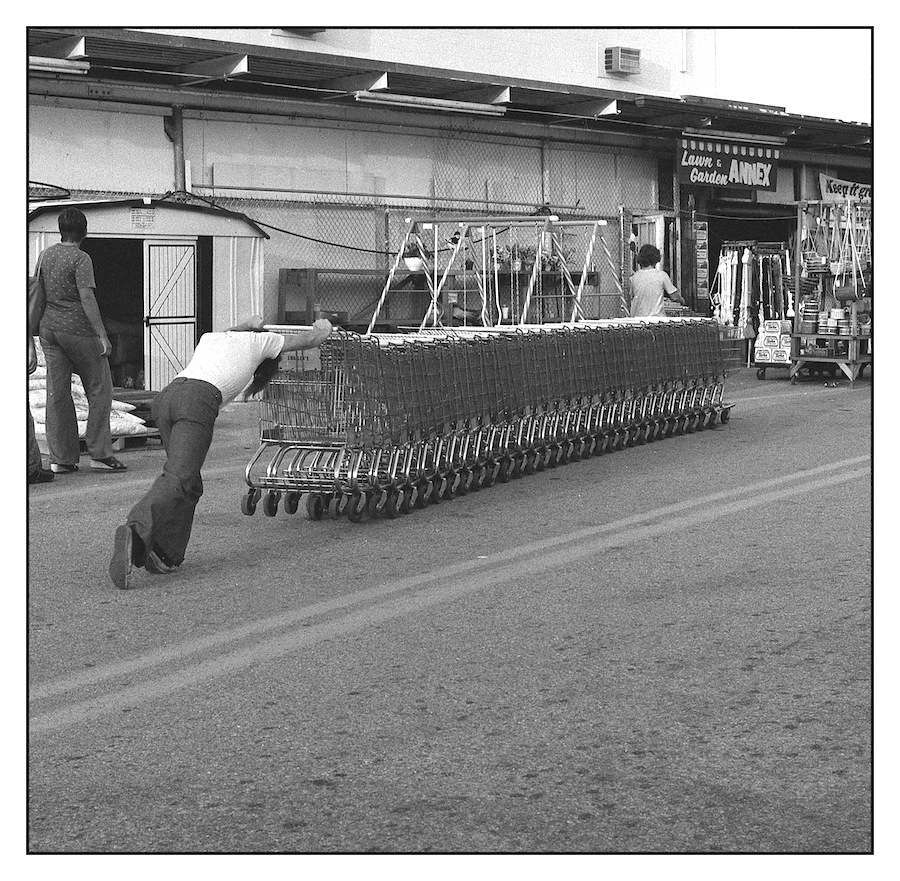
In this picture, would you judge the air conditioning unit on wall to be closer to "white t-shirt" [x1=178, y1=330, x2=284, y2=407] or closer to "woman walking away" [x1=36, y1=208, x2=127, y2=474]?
"woman walking away" [x1=36, y1=208, x2=127, y2=474]

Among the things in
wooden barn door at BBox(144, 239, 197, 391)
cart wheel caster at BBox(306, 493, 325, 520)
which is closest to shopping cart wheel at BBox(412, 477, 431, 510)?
cart wheel caster at BBox(306, 493, 325, 520)

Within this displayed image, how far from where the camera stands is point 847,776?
196 inches

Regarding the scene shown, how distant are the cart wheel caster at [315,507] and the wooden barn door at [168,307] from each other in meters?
7.59

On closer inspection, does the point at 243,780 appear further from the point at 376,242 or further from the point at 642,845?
the point at 376,242

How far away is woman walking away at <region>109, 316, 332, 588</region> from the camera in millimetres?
7875

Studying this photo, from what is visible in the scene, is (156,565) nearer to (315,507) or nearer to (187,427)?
(187,427)

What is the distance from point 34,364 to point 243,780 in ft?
25.2

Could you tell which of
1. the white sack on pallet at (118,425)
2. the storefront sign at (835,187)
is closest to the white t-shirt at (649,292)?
the white sack on pallet at (118,425)

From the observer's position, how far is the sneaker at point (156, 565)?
8094 mm

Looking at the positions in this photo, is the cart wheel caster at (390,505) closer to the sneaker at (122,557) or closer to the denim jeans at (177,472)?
the denim jeans at (177,472)

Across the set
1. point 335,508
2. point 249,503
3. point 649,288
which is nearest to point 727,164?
point 649,288

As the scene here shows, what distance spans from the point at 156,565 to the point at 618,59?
19024 mm

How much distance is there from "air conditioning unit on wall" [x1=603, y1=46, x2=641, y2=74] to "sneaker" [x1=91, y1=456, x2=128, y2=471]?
1534 centimetres
